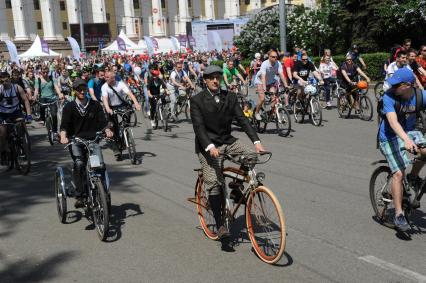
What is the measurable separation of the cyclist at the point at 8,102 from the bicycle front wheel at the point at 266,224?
21.2ft

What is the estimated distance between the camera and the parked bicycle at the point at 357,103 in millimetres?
14233

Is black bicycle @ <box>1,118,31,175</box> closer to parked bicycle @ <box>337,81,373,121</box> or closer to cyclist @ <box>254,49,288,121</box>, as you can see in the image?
cyclist @ <box>254,49,288,121</box>

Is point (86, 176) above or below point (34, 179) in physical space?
above

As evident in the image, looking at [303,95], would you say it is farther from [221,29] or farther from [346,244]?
[221,29]

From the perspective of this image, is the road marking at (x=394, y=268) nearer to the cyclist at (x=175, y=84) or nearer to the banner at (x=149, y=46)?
the cyclist at (x=175, y=84)

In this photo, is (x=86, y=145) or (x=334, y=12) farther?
(x=334, y=12)

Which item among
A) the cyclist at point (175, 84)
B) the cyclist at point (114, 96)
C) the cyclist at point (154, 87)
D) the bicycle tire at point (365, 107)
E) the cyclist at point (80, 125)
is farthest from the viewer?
the cyclist at point (175, 84)

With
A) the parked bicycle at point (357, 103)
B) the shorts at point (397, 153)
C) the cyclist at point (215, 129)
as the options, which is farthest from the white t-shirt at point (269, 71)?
the cyclist at point (215, 129)

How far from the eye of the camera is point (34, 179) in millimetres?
9680

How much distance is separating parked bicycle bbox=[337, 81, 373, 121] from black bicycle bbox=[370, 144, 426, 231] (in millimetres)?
8114

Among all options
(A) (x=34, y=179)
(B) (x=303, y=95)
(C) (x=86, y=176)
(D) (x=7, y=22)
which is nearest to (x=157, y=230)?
(C) (x=86, y=176)

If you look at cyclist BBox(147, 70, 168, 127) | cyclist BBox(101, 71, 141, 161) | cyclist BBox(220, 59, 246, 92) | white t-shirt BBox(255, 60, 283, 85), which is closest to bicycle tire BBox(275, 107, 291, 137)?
white t-shirt BBox(255, 60, 283, 85)

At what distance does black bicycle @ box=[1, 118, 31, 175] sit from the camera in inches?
403

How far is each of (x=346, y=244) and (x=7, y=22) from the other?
93.3m
